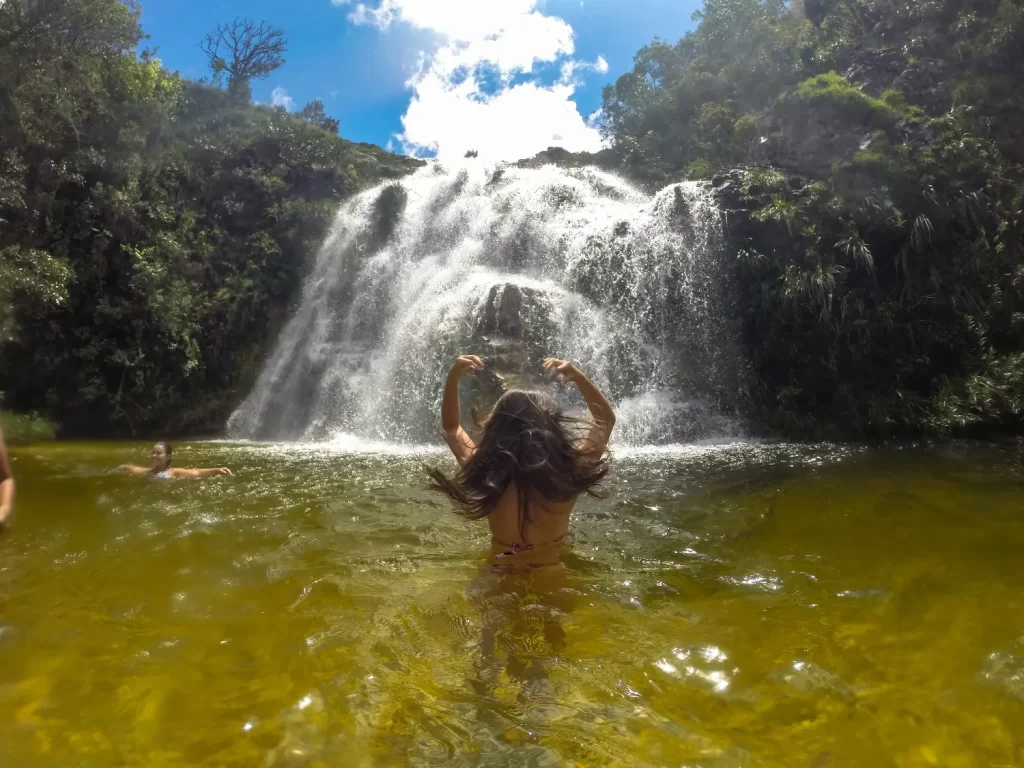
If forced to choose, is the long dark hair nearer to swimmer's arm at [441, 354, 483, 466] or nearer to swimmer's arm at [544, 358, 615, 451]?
swimmer's arm at [544, 358, 615, 451]

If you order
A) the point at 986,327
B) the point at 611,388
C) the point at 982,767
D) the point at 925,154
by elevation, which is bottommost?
the point at 982,767

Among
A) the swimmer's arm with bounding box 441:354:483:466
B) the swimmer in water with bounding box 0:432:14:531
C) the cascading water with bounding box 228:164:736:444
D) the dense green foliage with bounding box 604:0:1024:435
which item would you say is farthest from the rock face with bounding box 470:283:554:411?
the swimmer in water with bounding box 0:432:14:531

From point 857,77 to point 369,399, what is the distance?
58.1ft

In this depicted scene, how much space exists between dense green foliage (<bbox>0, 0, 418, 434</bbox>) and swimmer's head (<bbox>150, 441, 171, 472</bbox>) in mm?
9002

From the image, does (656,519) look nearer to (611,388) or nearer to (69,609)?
(69,609)

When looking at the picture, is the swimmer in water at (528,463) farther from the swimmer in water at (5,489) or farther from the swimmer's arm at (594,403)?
the swimmer in water at (5,489)

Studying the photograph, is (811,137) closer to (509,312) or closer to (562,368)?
(509,312)

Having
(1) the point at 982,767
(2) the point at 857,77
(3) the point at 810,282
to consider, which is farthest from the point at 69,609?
(2) the point at 857,77

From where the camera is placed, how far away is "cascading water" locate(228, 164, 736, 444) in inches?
557

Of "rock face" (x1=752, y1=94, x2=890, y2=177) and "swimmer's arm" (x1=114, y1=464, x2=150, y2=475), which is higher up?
"rock face" (x1=752, y1=94, x2=890, y2=177)

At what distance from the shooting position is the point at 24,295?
14523mm

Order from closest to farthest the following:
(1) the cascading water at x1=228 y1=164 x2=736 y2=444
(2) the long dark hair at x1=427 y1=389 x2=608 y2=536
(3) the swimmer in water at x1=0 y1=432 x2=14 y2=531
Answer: (3) the swimmer in water at x1=0 y1=432 x2=14 y2=531 → (2) the long dark hair at x1=427 y1=389 x2=608 y2=536 → (1) the cascading water at x1=228 y1=164 x2=736 y2=444

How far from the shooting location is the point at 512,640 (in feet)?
10.1

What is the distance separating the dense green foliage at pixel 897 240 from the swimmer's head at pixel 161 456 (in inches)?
431
